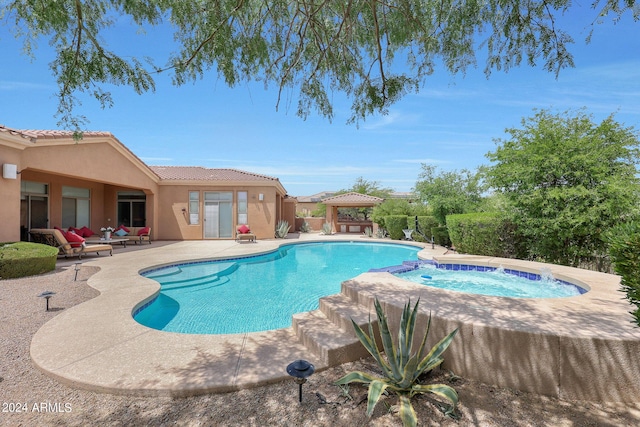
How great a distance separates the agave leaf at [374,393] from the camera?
2.64m

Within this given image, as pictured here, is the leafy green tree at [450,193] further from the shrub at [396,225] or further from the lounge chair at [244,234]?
the lounge chair at [244,234]

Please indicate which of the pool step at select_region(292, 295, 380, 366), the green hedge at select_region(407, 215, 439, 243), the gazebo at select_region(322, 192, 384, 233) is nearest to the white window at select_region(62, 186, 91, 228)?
the gazebo at select_region(322, 192, 384, 233)

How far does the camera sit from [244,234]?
59.6 ft

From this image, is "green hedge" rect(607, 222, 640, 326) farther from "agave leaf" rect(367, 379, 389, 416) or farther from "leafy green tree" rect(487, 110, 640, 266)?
"leafy green tree" rect(487, 110, 640, 266)

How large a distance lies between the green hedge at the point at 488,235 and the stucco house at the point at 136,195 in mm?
12031

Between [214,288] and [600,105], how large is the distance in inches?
539

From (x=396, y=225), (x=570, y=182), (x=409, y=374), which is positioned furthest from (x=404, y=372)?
(x=396, y=225)

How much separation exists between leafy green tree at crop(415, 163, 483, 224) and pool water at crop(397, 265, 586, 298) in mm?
7683

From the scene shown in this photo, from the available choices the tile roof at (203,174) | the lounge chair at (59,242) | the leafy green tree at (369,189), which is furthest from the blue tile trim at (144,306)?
the leafy green tree at (369,189)

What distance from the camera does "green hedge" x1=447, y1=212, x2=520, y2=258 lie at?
37.1 ft

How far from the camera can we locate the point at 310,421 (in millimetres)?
2740

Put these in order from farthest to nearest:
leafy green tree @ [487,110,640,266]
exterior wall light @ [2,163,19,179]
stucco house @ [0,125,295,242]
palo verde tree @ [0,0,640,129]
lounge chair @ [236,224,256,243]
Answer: lounge chair @ [236,224,256,243], stucco house @ [0,125,295,242], exterior wall light @ [2,163,19,179], leafy green tree @ [487,110,640,266], palo verde tree @ [0,0,640,129]

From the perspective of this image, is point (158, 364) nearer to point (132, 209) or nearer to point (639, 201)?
point (639, 201)

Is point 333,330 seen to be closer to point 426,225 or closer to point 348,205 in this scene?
point 426,225
